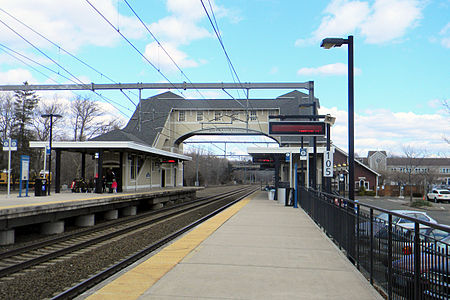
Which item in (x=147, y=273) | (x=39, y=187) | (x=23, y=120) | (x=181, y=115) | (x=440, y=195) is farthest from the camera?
(x=23, y=120)

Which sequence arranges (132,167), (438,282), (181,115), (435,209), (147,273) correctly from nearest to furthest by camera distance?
(438,282) < (147,273) < (132,167) < (435,209) < (181,115)

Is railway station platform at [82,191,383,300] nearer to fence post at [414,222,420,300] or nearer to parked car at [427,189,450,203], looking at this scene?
fence post at [414,222,420,300]

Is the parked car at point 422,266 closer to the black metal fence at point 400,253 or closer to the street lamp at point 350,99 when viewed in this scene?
the black metal fence at point 400,253

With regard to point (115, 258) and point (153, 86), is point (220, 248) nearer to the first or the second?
point (115, 258)

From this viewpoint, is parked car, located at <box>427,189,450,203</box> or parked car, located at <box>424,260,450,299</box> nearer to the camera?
parked car, located at <box>424,260,450,299</box>

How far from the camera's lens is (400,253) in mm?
4793

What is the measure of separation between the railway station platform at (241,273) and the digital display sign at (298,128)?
37.6 ft

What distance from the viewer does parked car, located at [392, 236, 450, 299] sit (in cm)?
371

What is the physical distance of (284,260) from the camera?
24.7 feet

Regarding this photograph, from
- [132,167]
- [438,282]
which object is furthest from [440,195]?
[438,282]

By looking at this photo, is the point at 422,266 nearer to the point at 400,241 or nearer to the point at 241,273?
the point at 400,241

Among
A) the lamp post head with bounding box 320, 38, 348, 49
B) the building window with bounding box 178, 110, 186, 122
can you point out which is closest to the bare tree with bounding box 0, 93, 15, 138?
the building window with bounding box 178, 110, 186, 122

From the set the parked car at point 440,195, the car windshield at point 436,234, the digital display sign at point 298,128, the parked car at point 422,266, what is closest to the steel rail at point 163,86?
the digital display sign at point 298,128

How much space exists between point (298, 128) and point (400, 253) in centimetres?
1668
